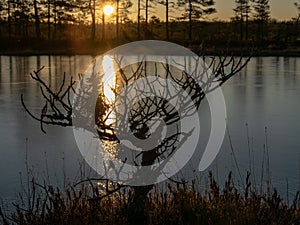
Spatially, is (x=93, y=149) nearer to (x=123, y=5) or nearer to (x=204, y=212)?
(x=204, y=212)

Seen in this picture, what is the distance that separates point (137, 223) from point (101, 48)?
36.1 metres

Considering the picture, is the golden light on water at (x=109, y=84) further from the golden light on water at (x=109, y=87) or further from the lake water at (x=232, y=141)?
the lake water at (x=232, y=141)

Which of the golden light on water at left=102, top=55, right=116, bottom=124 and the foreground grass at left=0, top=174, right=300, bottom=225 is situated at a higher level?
the golden light on water at left=102, top=55, right=116, bottom=124

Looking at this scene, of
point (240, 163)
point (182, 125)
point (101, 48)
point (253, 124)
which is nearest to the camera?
point (240, 163)

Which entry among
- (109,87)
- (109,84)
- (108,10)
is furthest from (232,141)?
(108,10)

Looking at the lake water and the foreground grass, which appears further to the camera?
the lake water

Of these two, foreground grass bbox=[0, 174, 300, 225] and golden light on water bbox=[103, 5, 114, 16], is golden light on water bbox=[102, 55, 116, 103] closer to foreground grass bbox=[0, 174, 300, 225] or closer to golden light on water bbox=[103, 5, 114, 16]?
foreground grass bbox=[0, 174, 300, 225]

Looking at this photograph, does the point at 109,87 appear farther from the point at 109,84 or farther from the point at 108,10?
the point at 108,10

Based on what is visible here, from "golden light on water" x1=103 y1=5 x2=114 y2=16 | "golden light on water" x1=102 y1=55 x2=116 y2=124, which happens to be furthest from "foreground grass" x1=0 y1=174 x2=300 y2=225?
"golden light on water" x1=103 y1=5 x2=114 y2=16

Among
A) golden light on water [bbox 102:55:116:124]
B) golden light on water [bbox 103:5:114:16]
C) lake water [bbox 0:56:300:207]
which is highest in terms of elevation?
golden light on water [bbox 103:5:114:16]

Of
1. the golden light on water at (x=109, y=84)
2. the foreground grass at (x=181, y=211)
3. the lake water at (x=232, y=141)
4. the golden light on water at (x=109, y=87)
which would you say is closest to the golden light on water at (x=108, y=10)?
the lake water at (x=232, y=141)

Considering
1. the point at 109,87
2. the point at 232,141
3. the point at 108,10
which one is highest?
the point at 108,10

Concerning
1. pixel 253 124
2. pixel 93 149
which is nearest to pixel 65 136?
pixel 93 149

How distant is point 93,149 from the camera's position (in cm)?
700
